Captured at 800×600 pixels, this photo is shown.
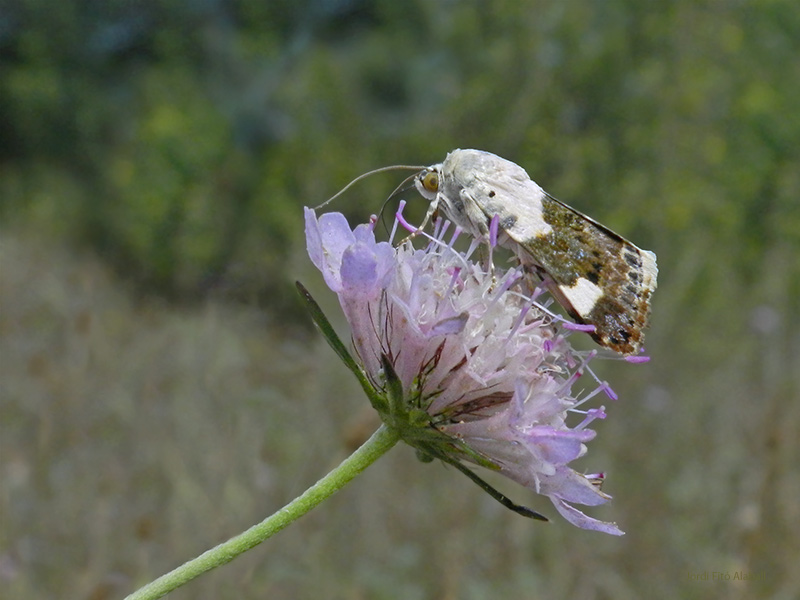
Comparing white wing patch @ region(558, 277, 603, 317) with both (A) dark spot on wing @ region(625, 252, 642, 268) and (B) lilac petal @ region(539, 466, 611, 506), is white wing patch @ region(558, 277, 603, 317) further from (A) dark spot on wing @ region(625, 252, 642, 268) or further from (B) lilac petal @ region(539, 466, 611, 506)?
(B) lilac petal @ region(539, 466, 611, 506)

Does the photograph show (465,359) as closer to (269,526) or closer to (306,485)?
(269,526)

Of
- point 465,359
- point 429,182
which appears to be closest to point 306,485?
point 429,182

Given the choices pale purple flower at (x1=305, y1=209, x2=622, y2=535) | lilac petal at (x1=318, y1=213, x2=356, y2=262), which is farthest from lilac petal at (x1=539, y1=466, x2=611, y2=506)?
lilac petal at (x1=318, y1=213, x2=356, y2=262)

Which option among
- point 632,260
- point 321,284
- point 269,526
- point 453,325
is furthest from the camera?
point 321,284

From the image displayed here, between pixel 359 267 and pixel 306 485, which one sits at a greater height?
pixel 359 267

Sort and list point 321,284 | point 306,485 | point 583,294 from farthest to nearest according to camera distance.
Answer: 1. point 321,284
2. point 306,485
3. point 583,294

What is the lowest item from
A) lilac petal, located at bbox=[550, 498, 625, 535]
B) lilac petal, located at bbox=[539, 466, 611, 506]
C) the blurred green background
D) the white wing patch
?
the blurred green background
